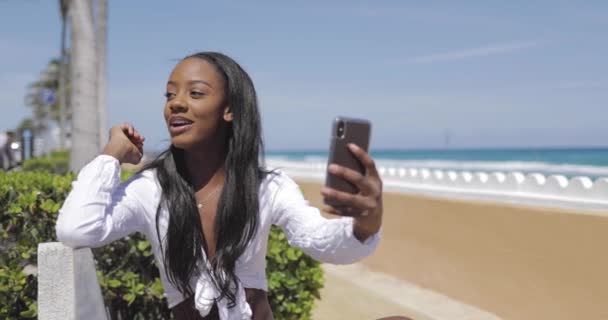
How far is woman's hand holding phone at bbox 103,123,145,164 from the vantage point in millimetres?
2338

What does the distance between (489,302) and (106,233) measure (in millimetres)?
4428

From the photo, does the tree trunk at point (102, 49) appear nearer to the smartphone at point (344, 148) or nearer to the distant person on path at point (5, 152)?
the distant person on path at point (5, 152)

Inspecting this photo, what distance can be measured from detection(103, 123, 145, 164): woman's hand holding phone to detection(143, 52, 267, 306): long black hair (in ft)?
0.41

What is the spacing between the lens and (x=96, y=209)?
214 centimetres

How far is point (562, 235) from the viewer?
16.3 ft

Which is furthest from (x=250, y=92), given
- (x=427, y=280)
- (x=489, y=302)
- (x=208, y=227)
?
(x=427, y=280)

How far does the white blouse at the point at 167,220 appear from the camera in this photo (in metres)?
2.06

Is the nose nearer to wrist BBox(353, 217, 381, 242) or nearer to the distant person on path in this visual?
wrist BBox(353, 217, 381, 242)

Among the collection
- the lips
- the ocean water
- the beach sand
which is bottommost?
the ocean water

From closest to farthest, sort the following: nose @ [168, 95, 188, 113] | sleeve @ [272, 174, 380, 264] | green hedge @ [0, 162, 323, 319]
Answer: sleeve @ [272, 174, 380, 264]
nose @ [168, 95, 188, 113]
green hedge @ [0, 162, 323, 319]

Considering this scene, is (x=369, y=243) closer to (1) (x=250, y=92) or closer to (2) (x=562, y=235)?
(1) (x=250, y=92)

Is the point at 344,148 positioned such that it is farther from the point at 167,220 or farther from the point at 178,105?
the point at 167,220

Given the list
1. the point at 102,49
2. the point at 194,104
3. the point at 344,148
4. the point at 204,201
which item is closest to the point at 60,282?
the point at 204,201

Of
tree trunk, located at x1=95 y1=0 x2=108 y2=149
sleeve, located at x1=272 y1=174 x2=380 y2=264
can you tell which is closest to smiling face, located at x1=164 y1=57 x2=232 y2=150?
sleeve, located at x1=272 y1=174 x2=380 y2=264
